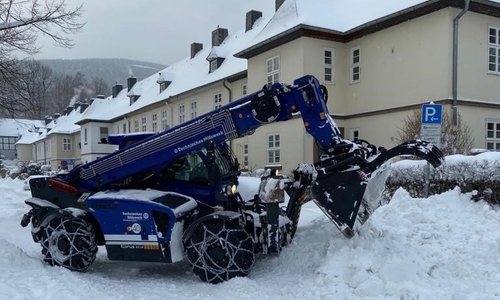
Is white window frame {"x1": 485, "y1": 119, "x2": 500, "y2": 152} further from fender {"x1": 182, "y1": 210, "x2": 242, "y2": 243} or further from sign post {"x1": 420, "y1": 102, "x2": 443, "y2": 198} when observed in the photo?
fender {"x1": 182, "y1": 210, "x2": 242, "y2": 243}

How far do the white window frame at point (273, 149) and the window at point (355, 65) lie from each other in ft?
14.0

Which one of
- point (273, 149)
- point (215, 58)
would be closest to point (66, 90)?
point (215, 58)

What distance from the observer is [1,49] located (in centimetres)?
1141

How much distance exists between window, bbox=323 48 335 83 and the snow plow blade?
559 inches

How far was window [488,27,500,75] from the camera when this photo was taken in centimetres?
1662

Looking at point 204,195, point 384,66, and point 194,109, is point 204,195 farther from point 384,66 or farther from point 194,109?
point 194,109

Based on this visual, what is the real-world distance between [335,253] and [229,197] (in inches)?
73.5

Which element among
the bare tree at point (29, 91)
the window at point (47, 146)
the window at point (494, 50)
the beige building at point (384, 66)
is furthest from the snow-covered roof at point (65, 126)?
the window at point (494, 50)

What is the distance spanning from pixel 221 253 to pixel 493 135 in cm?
1455

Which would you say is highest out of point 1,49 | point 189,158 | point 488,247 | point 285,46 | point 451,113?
point 285,46

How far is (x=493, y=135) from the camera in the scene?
1680 centimetres

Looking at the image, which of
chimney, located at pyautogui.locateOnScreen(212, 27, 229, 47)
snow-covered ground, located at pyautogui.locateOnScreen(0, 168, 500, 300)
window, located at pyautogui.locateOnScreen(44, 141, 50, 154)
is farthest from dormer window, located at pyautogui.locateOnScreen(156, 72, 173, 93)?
window, located at pyautogui.locateOnScreen(44, 141, 50, 154)

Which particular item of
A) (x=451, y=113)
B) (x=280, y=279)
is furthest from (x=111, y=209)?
(x=451, y=113)

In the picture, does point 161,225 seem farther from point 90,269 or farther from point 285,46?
point 285,46
